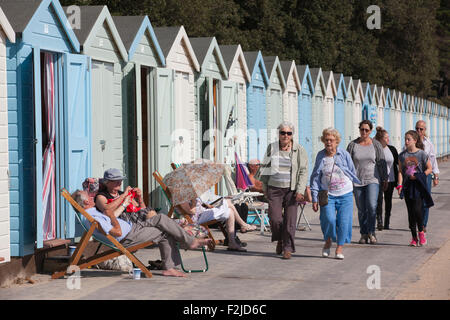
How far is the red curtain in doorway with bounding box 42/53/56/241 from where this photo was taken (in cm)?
959

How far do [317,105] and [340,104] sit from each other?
2975 millimetres

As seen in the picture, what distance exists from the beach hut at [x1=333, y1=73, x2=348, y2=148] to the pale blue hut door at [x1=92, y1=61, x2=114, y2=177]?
1443cm

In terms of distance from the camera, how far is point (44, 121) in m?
9.84

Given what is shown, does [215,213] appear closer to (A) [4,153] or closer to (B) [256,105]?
(A) [4,153]

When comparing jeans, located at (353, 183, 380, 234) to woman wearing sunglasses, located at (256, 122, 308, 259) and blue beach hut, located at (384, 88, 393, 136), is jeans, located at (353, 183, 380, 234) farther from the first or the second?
blue beach hut, located at (384, 88, 393, 136)

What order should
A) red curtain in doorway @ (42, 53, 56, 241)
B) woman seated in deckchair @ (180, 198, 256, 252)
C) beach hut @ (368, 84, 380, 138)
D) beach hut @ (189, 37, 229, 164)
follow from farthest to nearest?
1. beach hut @ (368, 84, 380, 138)
2. beach hut @ (189, 37, 229, 164)
3. woman seated in deckchair @ (180, 198, 256, 252)
4. red curtain in doorway @ (42, 53, 56, 241)

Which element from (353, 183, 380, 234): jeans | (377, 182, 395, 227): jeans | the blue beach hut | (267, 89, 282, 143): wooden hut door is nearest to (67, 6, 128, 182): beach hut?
(353, 183, 380, 234): jeans

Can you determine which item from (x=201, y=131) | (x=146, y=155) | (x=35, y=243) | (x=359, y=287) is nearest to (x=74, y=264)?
(x=35, y=243)

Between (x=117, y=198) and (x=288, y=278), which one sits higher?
(x=117, y=198)

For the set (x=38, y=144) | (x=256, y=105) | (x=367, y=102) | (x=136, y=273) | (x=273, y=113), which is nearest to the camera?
(x=136, y=273)

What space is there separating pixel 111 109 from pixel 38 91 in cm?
238

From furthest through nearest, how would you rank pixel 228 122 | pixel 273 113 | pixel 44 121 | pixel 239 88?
1. pixel 273 113
2. pixel 239 88
3. pixel 228 122
4. pixel 44 121

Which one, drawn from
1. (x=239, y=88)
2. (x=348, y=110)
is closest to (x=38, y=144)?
(x=239, y=88)
